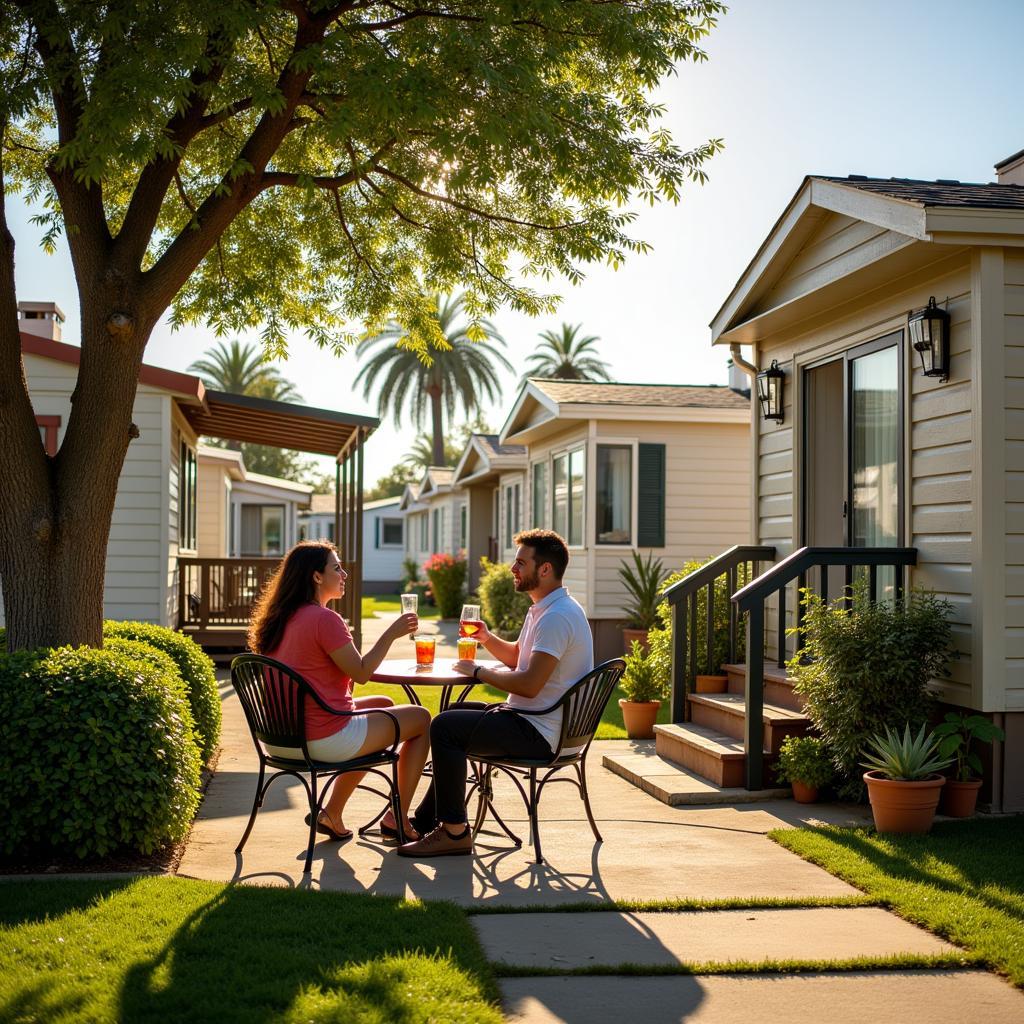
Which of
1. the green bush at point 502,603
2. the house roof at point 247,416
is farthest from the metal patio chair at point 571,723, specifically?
the green bush at point 502,603

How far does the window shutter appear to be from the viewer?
14.8 m

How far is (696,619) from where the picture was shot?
333 inches

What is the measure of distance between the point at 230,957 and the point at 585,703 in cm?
214

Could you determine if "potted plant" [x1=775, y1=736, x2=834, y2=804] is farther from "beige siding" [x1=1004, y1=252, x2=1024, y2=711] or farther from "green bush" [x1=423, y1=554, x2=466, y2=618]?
"green bush" [x1=423, y1=554, x2=466, y2=618]

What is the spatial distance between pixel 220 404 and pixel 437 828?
9.69 m

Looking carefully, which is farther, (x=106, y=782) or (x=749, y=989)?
(x=106, y=782)

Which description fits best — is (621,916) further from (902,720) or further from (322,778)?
(322,778)

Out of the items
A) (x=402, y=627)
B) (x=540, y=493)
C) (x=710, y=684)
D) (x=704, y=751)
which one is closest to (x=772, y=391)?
(x=710, y=684)

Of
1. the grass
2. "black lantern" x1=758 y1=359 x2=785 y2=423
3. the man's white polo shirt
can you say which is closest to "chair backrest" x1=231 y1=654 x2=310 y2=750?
the man's white polo shirt

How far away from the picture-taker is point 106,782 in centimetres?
484

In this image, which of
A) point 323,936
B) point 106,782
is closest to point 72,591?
point 106,782

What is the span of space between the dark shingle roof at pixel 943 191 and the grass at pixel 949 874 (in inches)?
128

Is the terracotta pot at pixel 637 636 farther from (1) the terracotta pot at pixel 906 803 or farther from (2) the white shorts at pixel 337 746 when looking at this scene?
(2) the white shorts at pixel 337 746

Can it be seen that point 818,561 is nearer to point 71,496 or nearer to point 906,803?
point 906,803
